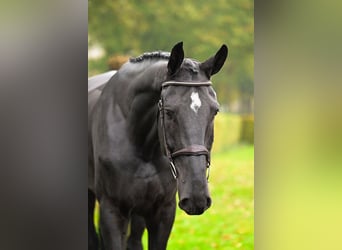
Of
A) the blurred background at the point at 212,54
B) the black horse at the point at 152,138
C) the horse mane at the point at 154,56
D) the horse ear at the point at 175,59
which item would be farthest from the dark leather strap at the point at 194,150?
the blurred background at the point at 212,54

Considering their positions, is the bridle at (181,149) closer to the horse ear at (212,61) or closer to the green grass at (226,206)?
the horse ear at (212,61)

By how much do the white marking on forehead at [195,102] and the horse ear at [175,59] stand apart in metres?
0.18

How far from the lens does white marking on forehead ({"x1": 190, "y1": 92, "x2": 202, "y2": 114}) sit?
8.37 ft

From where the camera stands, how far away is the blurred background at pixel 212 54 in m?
3.94

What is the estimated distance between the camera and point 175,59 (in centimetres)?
267

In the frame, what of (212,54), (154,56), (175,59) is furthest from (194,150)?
A: (212,54)

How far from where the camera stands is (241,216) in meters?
4.21

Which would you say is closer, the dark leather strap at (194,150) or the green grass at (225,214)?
the dark leather strap at (194,150)

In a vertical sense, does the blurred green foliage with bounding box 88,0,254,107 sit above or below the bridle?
above

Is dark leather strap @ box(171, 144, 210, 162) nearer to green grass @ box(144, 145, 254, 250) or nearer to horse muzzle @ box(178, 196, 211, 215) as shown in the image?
horse muzzle @ box(178, 196, 211, 215)

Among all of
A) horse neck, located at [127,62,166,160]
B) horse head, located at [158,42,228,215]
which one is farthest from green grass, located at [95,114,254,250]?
horse head, located at [158,42,228,215]
